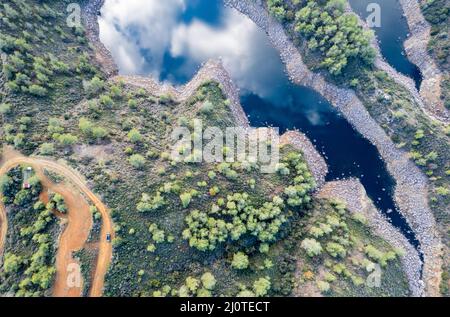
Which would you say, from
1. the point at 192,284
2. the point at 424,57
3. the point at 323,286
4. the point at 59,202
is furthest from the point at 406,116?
the point at 59,202

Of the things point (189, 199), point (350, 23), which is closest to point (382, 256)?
point (189, 199)

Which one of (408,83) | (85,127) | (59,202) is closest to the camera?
(59,202)

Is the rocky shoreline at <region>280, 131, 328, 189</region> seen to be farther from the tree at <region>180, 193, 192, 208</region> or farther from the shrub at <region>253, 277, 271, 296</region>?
the tree at <region>180, 193, 192, 208</region>

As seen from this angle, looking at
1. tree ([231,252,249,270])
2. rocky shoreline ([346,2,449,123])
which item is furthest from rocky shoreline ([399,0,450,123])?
tree ([231,252,249,270])

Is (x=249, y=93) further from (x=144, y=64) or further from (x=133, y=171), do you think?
(x=133, y=171)

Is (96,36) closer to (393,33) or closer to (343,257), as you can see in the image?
(393,33)

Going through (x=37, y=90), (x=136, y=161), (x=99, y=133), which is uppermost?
(x=37, y=90)
